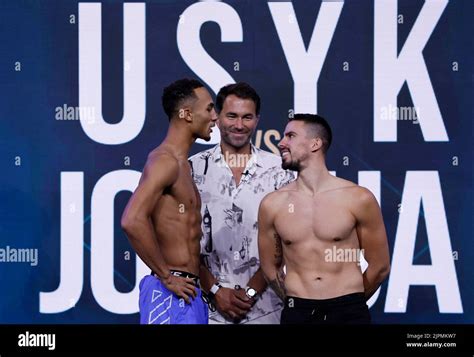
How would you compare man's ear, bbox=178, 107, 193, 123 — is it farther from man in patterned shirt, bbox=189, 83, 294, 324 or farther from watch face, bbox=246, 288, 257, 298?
watch face, bbox=246, 288, 257, 298

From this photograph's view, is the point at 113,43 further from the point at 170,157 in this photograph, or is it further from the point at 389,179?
the point at 389,179

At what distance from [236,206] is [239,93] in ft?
1.99

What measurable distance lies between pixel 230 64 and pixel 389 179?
1.13m

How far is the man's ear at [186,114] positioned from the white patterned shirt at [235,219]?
43 cm

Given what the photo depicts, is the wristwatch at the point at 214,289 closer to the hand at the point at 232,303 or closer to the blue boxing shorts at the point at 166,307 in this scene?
the hand at the point at 232,303

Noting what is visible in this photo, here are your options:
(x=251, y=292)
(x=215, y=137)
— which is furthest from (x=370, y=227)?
(x=215, y=137)

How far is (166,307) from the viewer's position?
5.80 m

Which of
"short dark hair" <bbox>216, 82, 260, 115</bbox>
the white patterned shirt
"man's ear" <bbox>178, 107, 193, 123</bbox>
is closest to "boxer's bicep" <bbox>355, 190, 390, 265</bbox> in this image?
the white patterned shirt

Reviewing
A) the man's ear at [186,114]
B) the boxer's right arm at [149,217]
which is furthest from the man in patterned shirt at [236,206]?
the boxer's right arm at [149,217]

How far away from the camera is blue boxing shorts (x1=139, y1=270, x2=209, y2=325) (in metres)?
5.79

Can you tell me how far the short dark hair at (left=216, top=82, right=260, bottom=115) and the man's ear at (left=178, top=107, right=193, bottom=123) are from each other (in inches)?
16.0

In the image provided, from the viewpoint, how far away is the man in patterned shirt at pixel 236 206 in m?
6.23

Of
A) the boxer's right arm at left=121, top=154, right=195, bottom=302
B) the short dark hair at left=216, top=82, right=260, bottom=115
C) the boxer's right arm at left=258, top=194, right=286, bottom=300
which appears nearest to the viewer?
the boxer's right arm at left=121, top=154, right=195, bottom=302

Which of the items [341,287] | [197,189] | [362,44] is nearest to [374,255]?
[341,287]
